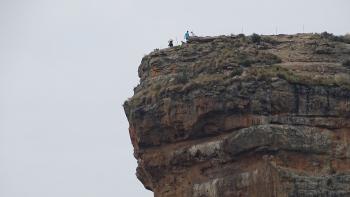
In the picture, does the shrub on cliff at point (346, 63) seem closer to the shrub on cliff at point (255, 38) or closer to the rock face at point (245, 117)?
the rock face at point (245, 117)

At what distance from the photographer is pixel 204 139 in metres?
103

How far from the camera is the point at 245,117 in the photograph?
101500 millimetres

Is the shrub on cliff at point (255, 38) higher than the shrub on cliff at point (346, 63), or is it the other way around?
the shrub on cliff at point (255, 38)

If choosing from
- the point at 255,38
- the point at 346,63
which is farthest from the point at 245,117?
the point at 255,38

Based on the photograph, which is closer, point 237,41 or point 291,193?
point 291,193

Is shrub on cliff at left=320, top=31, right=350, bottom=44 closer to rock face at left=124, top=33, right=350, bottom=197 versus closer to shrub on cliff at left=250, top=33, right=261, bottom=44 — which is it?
rock face at left=124, top=33, right=350, bottom=197

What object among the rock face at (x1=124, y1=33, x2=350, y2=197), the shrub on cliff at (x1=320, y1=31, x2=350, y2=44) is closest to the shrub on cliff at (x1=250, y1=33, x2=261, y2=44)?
the rock face at (x1=124, y1=33, x2=350, y2=197)

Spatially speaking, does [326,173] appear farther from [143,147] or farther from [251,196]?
[143,147]

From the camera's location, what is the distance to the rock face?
3935 inches

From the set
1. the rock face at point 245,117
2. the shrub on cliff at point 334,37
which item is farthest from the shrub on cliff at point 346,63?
the shrub on cliff at point 334,37

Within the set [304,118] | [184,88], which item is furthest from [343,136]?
[184,88]

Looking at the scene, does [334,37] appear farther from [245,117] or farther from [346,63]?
[245,117]

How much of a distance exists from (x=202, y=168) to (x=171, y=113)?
326 centimetres

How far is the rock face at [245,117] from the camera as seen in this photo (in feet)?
328
